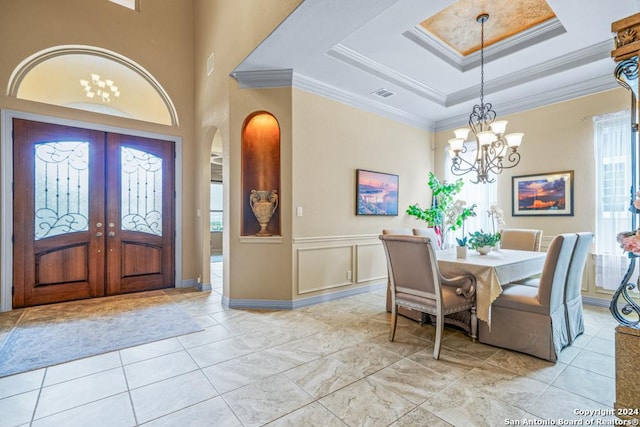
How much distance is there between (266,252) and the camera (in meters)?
4.07

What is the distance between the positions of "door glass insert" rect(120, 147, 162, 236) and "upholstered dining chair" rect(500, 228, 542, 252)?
17.3ft

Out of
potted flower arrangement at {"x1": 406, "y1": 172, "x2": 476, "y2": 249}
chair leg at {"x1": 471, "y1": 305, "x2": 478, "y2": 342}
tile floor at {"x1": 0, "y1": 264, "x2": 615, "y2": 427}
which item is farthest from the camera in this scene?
potted flower arrangement at {"x1": 406, "y1": 172, "x2": 476, "y2": 249}

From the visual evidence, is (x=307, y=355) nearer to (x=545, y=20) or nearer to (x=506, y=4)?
(x=506, y=4)

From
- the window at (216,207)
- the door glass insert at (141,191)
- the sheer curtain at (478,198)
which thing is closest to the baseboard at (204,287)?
the door glass insert at (141,191)

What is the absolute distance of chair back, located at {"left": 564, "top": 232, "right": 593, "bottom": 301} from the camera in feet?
9.04

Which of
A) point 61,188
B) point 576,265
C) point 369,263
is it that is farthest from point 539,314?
point 61,188

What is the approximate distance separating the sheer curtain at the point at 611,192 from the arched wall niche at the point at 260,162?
433 centimetres

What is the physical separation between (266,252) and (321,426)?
2516 mm

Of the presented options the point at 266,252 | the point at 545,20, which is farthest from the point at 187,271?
the point at 545,20

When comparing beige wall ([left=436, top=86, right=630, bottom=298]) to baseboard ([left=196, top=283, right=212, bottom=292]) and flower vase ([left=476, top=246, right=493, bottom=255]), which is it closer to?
flower vase ([left=476, top=246, right=493, bottom=255])

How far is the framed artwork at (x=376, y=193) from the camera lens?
4781 millimetres

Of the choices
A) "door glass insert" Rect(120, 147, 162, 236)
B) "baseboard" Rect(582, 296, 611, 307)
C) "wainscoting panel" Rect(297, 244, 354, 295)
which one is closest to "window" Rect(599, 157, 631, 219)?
"baseboard" Rect(582, 296, 611, 307)

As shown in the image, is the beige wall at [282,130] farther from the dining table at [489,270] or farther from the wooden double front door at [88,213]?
the dining table at [489,270]

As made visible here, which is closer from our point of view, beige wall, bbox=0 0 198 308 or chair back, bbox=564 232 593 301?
chair back, bbox=564 232 593 301
